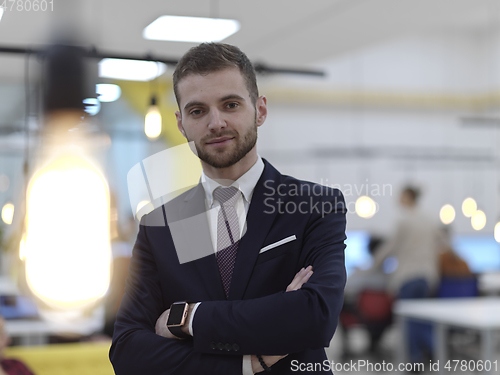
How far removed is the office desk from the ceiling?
2535 millimetres

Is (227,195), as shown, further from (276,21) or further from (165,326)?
(276,21)

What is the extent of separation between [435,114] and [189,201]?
346 inches

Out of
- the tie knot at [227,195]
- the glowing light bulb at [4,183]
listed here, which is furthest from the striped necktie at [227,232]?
the glowing light bulb at [4,183]

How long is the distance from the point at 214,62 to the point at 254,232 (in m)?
0.42

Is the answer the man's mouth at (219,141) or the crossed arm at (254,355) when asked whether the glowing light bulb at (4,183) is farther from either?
the man's mouth at (219,141)

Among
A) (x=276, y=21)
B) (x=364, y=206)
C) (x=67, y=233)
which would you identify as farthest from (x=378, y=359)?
(x=67, y=233)

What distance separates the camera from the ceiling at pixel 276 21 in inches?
166

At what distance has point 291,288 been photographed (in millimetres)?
1263

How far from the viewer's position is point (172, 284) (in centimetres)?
133

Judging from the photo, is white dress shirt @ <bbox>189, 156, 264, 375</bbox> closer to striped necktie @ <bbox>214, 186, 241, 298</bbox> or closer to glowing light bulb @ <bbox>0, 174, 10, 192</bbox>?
striped necktie @ <bbox>214, 186, 241, 298</bbox>

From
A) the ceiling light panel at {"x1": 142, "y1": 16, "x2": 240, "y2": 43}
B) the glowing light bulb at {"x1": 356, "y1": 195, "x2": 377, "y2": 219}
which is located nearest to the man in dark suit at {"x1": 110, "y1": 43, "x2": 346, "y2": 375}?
the ceiling light panel at {"x1": 142, "y1": 16, "x2": 240, "y2": 43}

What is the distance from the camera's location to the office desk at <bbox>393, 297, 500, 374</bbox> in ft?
14.1

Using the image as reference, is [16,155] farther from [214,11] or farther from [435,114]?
[435,114]

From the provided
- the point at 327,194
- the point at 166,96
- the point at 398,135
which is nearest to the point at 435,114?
the point at 398,135
